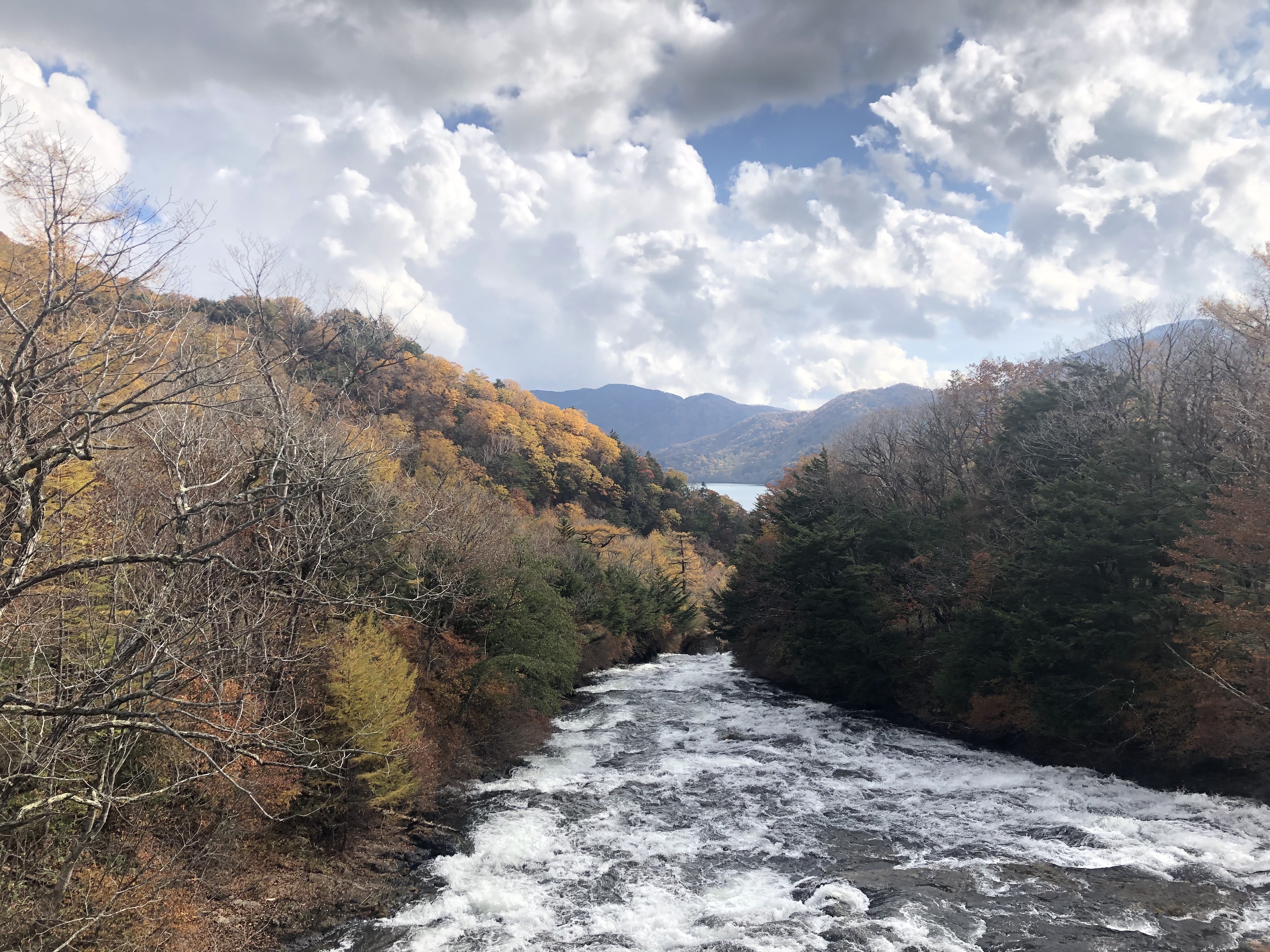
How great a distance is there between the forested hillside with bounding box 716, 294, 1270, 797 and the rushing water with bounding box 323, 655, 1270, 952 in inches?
74.0

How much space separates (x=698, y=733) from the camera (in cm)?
2552

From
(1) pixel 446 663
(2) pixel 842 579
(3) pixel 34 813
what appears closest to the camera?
(3) pixel 34 813

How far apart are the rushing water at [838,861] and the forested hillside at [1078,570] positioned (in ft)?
6.17

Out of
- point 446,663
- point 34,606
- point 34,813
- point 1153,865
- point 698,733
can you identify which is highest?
point 34,606

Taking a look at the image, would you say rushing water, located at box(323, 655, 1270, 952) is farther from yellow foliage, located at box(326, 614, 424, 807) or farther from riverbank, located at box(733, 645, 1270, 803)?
yellow foliage, located at box(326, 614, 424, 807)

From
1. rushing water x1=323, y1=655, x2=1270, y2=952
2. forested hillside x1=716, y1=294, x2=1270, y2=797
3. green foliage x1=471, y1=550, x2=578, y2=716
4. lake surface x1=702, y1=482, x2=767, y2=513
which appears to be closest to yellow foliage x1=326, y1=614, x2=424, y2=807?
rushing water x1=323, y1=655, x2=1270, y2=952

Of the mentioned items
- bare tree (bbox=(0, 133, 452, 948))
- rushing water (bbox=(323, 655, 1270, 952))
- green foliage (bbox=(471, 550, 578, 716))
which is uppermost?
bare tree (bbox=(0, 133, 452, 948))

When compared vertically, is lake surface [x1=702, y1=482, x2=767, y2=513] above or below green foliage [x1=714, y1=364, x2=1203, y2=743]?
above

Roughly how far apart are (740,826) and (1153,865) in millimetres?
8655

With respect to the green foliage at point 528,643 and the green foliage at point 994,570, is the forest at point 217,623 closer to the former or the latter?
the green foliage at point 528,643

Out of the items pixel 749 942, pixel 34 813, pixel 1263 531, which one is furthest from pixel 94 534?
pixel 1263 531

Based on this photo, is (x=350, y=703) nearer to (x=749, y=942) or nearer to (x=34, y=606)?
(x=34, y=606)

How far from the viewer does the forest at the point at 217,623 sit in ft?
19.2

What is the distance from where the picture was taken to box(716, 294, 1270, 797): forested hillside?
1631 cm
